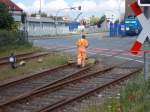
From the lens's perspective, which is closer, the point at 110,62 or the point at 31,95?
the point at 31,95

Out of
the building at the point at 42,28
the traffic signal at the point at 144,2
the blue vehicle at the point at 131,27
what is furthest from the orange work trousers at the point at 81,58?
the building at the point at 42,28

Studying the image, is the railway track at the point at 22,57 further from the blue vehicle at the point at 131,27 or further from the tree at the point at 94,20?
the tree at the point at 94,20

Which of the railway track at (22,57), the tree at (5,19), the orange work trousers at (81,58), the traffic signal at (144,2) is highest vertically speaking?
the traffic signal at (144,2)

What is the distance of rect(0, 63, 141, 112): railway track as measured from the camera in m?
15.1

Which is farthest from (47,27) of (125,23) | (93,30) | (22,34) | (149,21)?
(149,21)

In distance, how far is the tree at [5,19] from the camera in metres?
37.7

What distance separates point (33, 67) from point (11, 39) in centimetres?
935

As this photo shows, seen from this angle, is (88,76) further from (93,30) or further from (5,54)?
(93,30)

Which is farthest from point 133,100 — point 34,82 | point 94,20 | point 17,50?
point 94,20

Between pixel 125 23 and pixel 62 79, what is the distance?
45248 mm

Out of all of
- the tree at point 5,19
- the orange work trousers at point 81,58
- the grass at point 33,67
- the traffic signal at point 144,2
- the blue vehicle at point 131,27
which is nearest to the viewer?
the traffic signal at point 144,2

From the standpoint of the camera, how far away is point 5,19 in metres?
38.1

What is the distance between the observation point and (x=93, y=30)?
352ft

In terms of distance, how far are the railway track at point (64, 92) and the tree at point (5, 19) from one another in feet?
47.7
